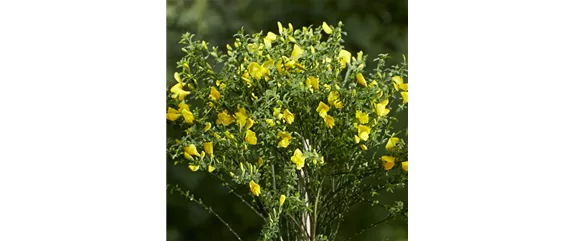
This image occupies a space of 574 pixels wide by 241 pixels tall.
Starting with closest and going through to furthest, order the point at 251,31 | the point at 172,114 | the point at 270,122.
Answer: the point at 270,122 → the point at 172,114 → the point at 251,31

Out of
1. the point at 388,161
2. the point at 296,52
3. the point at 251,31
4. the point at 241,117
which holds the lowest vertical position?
the point at 388,161

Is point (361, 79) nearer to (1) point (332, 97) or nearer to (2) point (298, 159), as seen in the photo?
(1) point (332, 97)

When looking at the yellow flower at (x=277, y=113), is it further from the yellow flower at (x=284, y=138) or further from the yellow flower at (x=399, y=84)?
the yellow flower at (x=399, y=84)

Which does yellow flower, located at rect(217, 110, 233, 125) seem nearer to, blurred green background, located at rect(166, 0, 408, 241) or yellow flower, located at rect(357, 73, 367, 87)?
blurred green background, located at rect(166, 0, 408, 241)

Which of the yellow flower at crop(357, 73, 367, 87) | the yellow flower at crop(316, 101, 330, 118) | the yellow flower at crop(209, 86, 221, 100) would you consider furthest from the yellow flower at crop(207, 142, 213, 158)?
the yellow flower at crop(357, 73, 367, 87)

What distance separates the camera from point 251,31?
1.54 m

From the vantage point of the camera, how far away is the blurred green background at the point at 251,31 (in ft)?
4.95

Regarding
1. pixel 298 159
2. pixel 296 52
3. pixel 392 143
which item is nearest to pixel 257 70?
pixel 296 52

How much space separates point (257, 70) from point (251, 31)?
0.64 feet

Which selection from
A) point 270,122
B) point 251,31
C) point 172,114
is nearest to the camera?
point 270,122

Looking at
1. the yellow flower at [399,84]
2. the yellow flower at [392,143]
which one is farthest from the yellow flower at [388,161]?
the yellow flower at [399,84]
